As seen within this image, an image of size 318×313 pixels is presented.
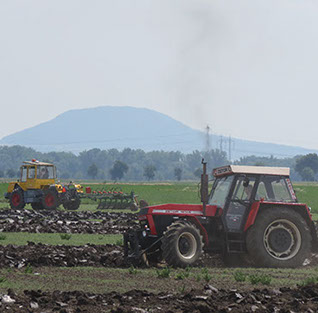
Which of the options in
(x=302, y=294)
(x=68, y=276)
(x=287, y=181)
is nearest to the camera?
(x=302, y=294)

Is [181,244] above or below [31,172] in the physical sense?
below

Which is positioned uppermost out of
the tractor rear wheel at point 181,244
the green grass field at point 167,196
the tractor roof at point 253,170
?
the tractor roof at point 253,170

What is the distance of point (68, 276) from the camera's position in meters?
13.5

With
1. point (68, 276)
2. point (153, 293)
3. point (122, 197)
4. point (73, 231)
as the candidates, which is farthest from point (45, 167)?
point (153, 293)

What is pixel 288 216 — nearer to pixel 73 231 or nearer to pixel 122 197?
pixel 73 231

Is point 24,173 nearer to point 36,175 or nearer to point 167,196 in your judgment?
point 36,175

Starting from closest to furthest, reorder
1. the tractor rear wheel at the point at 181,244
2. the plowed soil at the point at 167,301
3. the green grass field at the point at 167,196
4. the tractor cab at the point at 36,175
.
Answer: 1. the plowed soil at the point at 167,301
2. the tractor rear wheel at the point at 181,244
3. the tractor cab at the point at 36,175
4. the green grass field at the point at 167,196

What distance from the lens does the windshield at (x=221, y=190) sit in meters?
15.8

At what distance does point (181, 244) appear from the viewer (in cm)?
1506

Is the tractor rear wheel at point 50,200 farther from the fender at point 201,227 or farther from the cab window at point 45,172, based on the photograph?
the fender at point 201,227

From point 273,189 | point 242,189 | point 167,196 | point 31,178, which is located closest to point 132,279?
point 242,189

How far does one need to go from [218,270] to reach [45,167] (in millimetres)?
27756

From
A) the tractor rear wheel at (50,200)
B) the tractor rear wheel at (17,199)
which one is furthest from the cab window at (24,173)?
the tractor rear wheel at (50,200)

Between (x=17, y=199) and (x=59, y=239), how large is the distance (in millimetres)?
19840
